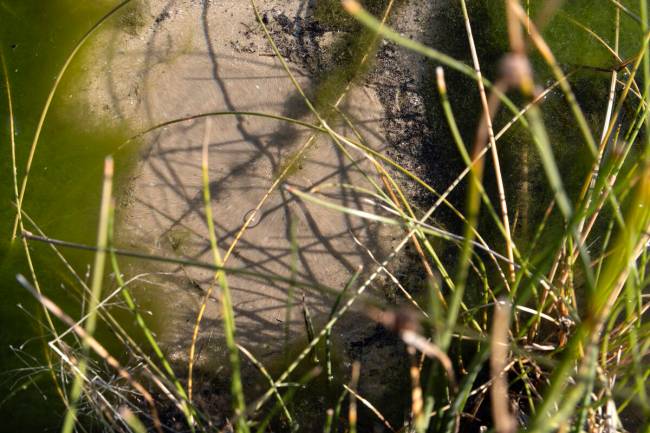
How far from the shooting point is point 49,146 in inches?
54.1

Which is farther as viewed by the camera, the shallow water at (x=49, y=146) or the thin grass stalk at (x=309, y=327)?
the shallow water at (x=49, y=146)

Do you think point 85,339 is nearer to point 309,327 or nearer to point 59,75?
point 309,327

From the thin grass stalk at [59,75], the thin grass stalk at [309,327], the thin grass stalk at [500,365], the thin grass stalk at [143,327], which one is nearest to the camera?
the thin grass stalk at [500,365]

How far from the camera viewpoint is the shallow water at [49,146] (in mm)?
1360

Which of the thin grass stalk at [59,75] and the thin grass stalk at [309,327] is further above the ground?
the thin grass stalk at [59,75]

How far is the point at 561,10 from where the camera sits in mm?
1336

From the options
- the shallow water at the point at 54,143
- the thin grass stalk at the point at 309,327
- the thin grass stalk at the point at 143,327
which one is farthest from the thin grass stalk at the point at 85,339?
the shallow water at the point at 54,143

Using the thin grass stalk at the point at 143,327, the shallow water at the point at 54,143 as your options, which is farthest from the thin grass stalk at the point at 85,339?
the shallow water at the point at 54,143

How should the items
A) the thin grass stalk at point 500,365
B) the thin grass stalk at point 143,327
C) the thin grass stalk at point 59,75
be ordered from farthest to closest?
the thin grass stalk at point 59,75 → the thin grass stalk at point 143,327 → the thin grass stalk at point 500,365

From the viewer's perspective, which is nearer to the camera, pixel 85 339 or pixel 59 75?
pixel 85 339

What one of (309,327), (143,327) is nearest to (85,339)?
(143,327)

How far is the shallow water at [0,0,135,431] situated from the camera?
1.36 metres

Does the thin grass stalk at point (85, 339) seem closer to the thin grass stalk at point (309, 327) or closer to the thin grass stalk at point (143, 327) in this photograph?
the thin grass stalk at point (143, 327)

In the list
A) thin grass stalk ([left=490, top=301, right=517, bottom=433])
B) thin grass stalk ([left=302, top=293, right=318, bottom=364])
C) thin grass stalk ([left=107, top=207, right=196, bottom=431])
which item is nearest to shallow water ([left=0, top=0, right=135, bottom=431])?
thin grass stalk ([left=107, top=207, right=196, bottom=431])
